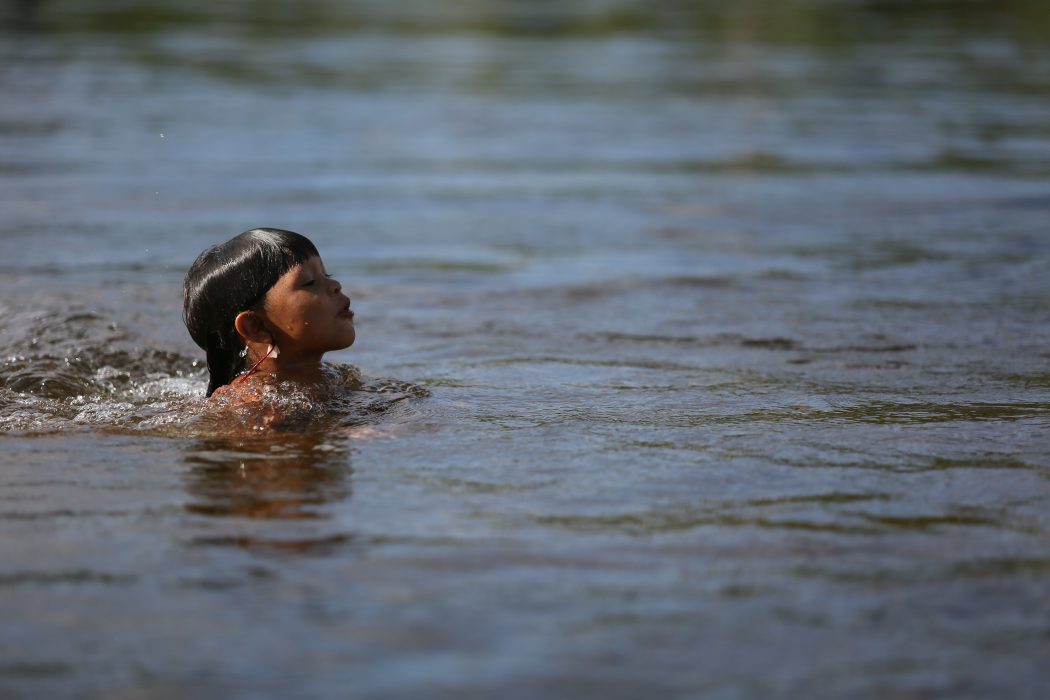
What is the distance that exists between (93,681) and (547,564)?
1.24 m

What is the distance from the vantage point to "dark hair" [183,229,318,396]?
5684 mm

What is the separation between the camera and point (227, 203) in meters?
11.5

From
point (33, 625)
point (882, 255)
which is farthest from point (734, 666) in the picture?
point (882, 255)

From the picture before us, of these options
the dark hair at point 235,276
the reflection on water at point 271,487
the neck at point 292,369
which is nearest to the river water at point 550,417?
the reflection on water at point 271,487

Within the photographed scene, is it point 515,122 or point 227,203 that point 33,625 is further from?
point 515,122

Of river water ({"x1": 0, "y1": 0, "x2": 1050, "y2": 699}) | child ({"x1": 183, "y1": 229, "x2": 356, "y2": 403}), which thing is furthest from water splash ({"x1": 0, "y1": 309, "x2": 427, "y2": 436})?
child ({"x1": 183, "y1": 229, "x2": 356, "y2": 403})

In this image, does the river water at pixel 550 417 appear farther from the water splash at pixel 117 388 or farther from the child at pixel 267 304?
the child at pixel 267 304

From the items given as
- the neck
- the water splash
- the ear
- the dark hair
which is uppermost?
the dark hair

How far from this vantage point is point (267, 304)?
18.8 ft

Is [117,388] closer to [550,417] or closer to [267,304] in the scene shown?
[267,304]

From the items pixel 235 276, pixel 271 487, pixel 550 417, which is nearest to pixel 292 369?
pixel 235 276

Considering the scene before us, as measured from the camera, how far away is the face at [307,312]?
18.7ft

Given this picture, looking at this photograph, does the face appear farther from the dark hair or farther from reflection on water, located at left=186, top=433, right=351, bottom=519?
reflection on water, located at left=186, top=433, right=351, bottom=519

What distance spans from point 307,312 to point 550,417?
3.54 feet
